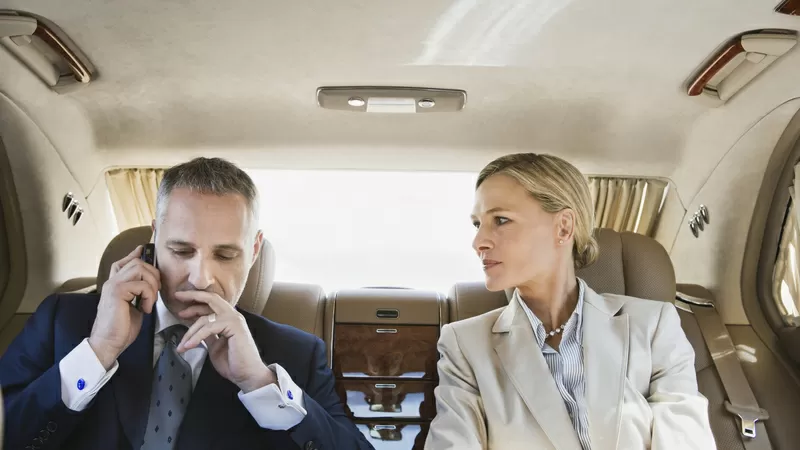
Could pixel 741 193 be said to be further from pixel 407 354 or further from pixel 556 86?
pixel 407 354

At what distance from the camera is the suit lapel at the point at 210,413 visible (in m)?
1.91

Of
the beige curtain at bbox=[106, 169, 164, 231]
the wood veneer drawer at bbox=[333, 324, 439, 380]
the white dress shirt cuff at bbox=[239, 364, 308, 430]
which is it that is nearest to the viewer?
the white dress shirt cuff at bbox=[239, 364, 308, 430]

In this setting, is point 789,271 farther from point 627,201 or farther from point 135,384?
point 135,384

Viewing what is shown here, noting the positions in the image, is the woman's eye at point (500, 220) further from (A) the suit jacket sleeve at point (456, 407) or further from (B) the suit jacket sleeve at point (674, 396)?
(B) the suit jacket sleeve at point (674, 396)

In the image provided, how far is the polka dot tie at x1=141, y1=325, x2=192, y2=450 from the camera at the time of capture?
1900mm

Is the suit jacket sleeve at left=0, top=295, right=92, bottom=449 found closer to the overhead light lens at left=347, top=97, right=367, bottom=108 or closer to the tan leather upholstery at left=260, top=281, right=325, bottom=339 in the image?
the tan leather upholstery at left=260, top=281, right=325, bottom=339

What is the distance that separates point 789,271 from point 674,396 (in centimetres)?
120

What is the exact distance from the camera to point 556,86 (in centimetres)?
269

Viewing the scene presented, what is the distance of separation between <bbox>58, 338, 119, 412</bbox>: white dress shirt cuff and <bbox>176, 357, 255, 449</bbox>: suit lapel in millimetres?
270

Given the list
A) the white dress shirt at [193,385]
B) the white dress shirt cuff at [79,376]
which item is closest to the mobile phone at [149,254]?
the white dress shirt at [193,385]

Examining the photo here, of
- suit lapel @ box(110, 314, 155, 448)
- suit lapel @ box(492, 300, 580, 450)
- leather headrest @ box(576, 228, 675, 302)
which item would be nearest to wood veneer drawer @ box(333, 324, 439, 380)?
suit lapel @ box(492, 300, 580, 450)

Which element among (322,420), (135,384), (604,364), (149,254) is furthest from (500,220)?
(135,384)

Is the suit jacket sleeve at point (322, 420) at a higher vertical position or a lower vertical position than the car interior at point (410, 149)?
lower

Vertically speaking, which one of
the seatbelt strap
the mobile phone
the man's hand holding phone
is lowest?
the seatbelt strap
